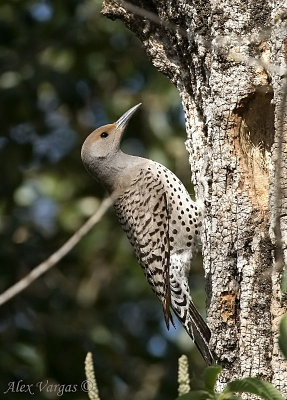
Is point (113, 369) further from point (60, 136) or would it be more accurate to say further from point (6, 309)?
point (60, 136)

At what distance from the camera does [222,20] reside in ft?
14.0

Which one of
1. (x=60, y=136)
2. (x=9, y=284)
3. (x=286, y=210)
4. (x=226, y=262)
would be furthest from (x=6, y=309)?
(x=286, y=210)

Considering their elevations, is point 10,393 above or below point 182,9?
below

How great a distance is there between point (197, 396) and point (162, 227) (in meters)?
2.87

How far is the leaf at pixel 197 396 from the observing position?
2641 mm

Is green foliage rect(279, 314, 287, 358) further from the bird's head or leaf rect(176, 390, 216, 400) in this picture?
the bird's head

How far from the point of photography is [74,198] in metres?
7.74

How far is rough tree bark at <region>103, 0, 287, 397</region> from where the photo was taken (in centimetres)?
390

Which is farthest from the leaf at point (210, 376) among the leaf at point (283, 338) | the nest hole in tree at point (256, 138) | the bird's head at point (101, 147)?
the bird's head at point (101, 147)

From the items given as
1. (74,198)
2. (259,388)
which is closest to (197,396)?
(259,388)

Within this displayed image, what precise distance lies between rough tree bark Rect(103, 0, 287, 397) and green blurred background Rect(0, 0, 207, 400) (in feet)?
7.61

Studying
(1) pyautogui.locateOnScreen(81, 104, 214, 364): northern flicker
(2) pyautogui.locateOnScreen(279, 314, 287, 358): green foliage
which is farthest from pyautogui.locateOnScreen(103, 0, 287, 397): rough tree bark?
(2) pyautogui.locateOnScreen(279, 314, 287, 358): green foliage

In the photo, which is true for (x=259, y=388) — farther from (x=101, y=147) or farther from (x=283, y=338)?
(x=101, y=147)

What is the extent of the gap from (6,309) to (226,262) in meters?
3.38
